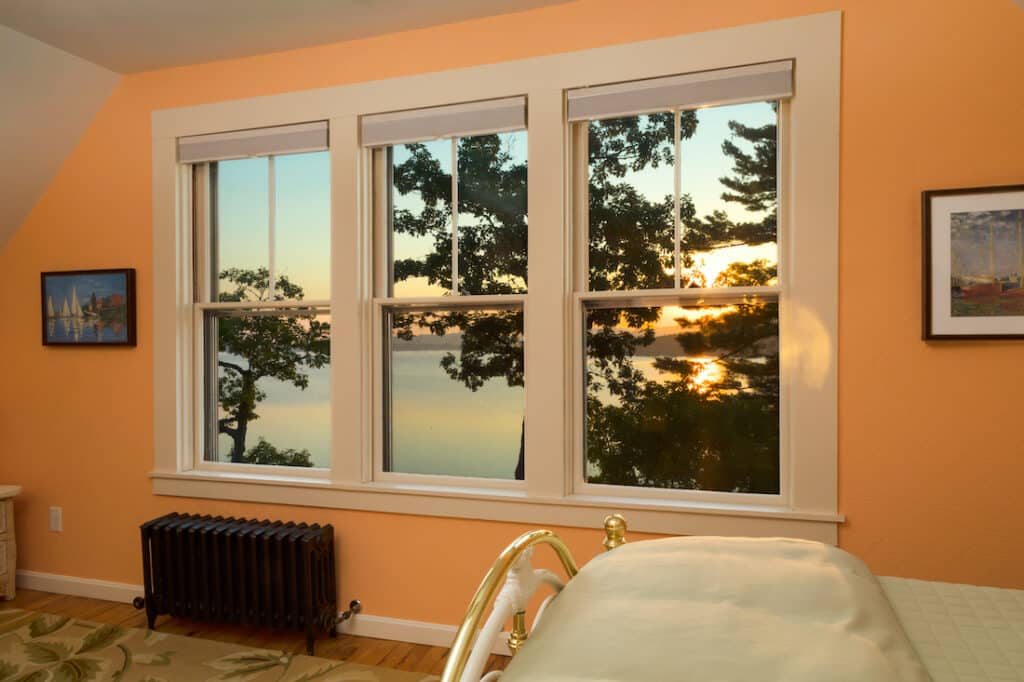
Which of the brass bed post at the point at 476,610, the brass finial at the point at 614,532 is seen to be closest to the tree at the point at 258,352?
the brass finial at the point at 614,532

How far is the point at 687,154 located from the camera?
2.81 m

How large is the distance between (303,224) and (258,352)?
67cm

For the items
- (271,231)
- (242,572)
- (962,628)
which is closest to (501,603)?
(962,628)

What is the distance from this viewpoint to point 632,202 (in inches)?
114

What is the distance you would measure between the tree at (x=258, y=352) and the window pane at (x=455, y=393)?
43 centimetres

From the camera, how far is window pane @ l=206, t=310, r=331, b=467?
336 cm

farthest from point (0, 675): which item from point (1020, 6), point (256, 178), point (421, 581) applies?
point (1020, 6)

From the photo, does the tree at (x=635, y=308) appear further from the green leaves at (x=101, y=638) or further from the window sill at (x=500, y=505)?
the green leaves at (x=101, y=638)

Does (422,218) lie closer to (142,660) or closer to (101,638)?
(142,660)

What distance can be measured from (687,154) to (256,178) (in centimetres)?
206

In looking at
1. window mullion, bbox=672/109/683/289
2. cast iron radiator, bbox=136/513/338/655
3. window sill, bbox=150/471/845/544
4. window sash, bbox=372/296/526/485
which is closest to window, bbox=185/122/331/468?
window sill, bbox=150/471/845/544

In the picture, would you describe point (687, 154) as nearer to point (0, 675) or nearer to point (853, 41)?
point (853, 41)

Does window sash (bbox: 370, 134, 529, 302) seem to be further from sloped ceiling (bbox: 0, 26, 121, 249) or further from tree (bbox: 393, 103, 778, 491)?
sloped ceiling (bbox: 0, 26, 121, 249)

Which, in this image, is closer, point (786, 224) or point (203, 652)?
point (786, 224)
